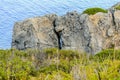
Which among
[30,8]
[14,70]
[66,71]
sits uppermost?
[30,8]

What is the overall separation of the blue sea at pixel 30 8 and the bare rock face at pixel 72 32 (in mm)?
25859

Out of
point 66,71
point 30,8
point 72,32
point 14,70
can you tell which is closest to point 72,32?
point 72,32

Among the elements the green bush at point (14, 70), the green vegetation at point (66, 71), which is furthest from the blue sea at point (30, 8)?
the green bush at point (14, 70)

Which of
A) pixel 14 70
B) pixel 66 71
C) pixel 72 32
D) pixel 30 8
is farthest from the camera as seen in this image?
pixel 30 8

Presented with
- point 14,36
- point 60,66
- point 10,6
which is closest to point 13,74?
point 60,66

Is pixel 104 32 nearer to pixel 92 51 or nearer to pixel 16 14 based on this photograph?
pixel 92 51

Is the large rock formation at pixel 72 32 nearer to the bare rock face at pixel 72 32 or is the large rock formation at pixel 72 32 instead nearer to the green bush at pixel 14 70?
the bare rock face at pixel 72 32

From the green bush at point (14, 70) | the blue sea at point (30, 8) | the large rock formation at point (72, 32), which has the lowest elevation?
the green bush at point (14, 70)

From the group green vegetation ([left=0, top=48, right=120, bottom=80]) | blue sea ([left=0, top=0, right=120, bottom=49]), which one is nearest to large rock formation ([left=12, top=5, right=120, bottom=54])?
green vegetation ([left=0, top=48, right=120, bottom=80])

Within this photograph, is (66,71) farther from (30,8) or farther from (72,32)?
(30,8)

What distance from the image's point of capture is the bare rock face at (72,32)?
1519 inches

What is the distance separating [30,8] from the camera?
78875 mm

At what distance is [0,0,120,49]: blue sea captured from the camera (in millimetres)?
70831

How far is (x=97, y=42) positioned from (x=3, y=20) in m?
34.9
